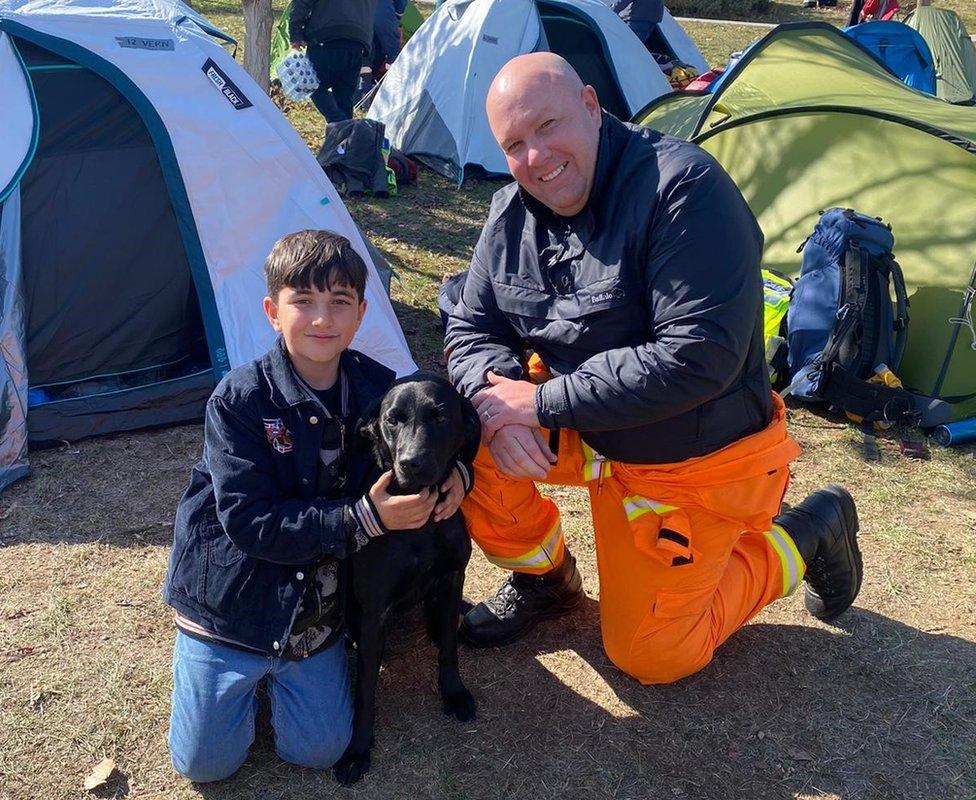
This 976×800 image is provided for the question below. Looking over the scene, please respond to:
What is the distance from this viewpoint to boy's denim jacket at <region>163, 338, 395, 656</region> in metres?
2.39

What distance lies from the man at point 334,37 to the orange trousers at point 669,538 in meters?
6.04

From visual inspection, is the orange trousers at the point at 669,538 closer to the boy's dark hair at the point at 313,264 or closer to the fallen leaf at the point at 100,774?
the boy's dark hair at the point at 313,264

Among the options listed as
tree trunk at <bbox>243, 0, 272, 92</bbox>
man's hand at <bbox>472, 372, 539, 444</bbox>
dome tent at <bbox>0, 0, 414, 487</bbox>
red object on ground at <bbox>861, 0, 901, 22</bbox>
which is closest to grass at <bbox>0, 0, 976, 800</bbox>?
dome tent at <bbox>0, 0, 414, 487</bbox>

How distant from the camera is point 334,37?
7906mm

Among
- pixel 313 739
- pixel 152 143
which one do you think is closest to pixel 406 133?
pixel 152 143

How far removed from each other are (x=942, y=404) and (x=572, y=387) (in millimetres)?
2809

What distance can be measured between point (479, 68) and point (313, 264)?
6.06 m

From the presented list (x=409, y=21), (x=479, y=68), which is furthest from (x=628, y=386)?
(x=409, y=21)

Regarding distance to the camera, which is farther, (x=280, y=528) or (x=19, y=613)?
(x=19, y=613)

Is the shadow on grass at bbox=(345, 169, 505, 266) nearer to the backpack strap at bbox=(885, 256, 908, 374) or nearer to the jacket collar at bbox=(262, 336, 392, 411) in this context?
the backpack strap at bbox=(885, 256, 908, 374)

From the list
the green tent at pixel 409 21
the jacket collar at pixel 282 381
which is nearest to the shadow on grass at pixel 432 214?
the jacket collar at pixel 282 381

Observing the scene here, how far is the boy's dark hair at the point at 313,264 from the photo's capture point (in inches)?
98.6

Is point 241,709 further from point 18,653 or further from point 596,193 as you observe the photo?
point 596,193

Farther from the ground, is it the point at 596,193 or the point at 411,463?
the point at 596,193
